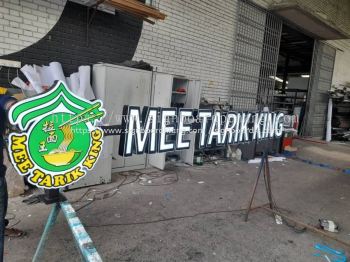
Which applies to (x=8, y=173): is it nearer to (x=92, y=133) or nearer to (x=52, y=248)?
(x=52, y=248)

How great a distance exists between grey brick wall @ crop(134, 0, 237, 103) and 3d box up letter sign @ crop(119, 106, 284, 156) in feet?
9.50

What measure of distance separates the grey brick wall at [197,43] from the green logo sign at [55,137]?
3697mm

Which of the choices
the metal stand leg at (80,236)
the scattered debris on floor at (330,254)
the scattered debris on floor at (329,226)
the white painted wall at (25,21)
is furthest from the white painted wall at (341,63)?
the metal stand leg at (80,236)

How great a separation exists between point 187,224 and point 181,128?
1.30 metres

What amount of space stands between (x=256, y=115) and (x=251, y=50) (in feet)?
16.5

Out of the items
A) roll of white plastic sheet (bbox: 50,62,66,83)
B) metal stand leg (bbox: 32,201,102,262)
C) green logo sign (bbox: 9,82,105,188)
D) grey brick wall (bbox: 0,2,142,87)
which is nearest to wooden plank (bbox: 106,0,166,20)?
grey brick wall (bbox: 0,2,142,87)

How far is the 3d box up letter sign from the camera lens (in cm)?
A: 216

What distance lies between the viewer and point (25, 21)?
3812 mm

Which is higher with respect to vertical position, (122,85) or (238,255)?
(122,85)

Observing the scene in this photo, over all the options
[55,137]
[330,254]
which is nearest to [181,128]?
[55,137]

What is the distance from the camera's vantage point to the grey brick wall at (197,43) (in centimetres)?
540

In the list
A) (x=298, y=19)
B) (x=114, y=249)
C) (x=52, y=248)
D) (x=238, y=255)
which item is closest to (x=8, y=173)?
(x=52, y=248)

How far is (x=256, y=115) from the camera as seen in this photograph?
3.19 metres

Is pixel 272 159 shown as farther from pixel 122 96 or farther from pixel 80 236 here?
pixel 80 236
